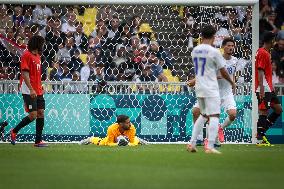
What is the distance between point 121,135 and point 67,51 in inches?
106

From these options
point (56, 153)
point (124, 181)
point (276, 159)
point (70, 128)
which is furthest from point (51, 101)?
point (124, 181)

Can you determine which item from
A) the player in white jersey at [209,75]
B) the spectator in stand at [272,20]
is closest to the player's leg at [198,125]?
the player in white jersey at [209,75]

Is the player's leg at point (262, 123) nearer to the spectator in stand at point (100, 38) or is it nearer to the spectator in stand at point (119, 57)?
the spectator in stand at point (119, 57)

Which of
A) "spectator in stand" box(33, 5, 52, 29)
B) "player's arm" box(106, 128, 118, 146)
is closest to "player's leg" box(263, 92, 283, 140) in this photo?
"player's arm" box(106, 128, 118, 146)

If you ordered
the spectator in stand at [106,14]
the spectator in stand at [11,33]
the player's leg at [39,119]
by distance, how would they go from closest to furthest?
the player's leg at [39,119] < the spectator in stand at [11,33] < the spectator in stand at [106,14]

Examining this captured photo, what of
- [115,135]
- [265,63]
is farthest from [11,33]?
[265,63]

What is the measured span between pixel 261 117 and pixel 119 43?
3.44m

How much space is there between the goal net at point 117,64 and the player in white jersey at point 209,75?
4.64m

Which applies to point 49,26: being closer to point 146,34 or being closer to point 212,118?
point 146,34

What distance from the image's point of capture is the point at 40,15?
1728 cm

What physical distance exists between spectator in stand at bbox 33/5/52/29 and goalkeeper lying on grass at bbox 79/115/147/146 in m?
3.02

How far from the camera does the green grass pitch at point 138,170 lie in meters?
7.22

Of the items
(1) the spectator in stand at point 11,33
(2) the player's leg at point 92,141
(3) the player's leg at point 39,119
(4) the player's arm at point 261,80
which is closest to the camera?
(3) the player's leg at point 39,119

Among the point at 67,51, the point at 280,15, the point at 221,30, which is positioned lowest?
the point at 67,51
